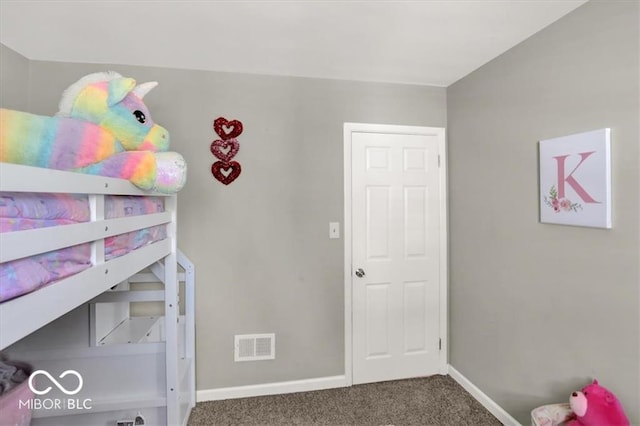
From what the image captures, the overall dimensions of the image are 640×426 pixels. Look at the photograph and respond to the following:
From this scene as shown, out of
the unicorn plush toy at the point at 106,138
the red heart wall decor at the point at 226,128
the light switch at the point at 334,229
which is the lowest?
the light switch at the point at 334,229

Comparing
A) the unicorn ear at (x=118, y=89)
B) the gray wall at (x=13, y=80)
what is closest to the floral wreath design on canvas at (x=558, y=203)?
the unicorn ear at (x=118, y=89)

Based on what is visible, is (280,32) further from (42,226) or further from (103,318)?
(103,318)

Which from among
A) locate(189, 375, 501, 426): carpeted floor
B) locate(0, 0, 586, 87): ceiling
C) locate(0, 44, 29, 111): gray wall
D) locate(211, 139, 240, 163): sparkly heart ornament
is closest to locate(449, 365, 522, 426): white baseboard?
locate(189, 375, 501, 426): carpeted floor

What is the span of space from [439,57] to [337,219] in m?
1.29

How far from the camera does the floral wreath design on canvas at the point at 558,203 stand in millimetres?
1535

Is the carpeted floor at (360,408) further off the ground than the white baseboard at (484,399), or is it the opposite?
the white baseboard at (484,399)

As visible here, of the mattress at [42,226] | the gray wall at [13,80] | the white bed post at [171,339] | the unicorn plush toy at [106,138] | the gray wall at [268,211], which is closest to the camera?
the mattress at [42,226]

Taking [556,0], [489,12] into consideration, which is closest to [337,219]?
[489,12]

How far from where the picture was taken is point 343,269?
242 cm

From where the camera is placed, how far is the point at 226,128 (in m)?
2.26

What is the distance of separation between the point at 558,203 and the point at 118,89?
211cm

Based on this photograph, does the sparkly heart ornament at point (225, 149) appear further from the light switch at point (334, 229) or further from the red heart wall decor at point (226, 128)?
the light switch at point (334, 229)

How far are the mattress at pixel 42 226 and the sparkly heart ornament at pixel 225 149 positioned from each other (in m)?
1.10

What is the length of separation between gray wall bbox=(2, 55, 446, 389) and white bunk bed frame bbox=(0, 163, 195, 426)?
25 cm
